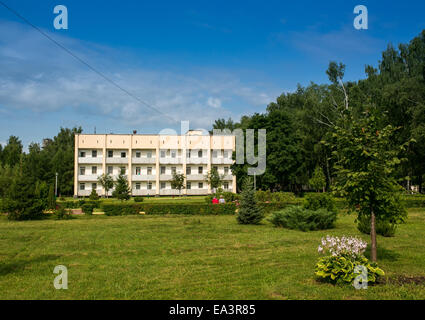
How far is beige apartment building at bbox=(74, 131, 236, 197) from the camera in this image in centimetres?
5631

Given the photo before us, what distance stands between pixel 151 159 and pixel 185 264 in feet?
162

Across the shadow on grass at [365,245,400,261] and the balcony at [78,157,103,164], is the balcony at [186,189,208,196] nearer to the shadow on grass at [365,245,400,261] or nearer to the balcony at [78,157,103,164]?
the balcony at [78,157,103,164]

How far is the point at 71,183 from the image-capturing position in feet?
200

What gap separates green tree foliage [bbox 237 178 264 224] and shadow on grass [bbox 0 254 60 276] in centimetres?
1105

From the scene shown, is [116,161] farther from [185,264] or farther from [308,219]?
[185,264]

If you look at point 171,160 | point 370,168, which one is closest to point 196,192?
point 171,160

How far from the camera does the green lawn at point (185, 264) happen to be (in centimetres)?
706

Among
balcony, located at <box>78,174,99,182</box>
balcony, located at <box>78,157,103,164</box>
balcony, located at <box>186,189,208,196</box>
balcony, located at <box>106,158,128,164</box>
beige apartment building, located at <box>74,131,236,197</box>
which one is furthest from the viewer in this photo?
balcony, located at <box>186,189,208,196</box>

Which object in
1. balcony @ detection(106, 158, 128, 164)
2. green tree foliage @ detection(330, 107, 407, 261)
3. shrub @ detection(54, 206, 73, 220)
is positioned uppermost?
balcony @ detection(106, 158, 128, 164)

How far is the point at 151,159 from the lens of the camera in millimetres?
57875

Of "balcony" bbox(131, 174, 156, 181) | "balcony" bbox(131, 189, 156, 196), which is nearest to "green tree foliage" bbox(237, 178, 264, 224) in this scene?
"balcony" bbox(131, 189, 156, 196)
